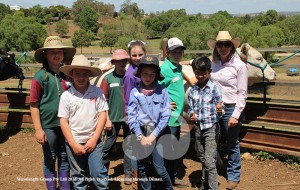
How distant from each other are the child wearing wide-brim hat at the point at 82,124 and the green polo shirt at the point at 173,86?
83 centimetres

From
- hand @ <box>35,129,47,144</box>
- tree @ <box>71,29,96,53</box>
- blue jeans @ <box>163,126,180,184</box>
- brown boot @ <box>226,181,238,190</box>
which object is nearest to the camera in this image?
hand @ <box>35,129,47,144</box>

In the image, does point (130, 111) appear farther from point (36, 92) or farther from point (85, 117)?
point (36, 92)

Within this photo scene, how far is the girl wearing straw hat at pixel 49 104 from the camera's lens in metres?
3.14

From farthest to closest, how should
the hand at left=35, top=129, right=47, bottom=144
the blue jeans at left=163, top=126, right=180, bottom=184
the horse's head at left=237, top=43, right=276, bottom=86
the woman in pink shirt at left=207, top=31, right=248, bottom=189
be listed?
the horse's head at left=237, top=43, right=276, bottom=86
the woman in pink shirt at left=207, top=31, right=248, bottom=189
the blue jeans at left=163, top=126, right=180, bottom=184
the hand at left=35, top=129, right=47, bottom=144

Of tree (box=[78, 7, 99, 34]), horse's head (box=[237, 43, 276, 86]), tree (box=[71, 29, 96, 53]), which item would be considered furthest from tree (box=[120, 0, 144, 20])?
→ horse's head (box=[237, 43, 276, 86])

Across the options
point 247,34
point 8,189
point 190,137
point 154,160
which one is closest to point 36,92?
point 154,160

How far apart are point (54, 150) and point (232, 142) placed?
2.01 meters

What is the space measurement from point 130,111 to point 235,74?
49.7 inches

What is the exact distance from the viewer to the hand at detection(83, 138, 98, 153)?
9.89ft

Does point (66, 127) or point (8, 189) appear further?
point (8, 189)

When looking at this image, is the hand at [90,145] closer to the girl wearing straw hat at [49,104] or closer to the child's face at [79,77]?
the girl wearing straw hat at [49,104]

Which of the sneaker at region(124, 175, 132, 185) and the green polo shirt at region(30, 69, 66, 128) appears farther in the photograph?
the sneaker at region(124, 175, 132, 185)

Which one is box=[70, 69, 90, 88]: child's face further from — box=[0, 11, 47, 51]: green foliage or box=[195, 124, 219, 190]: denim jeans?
box=[0, 11, 47, 51]: green foliage

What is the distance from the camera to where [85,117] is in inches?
120
